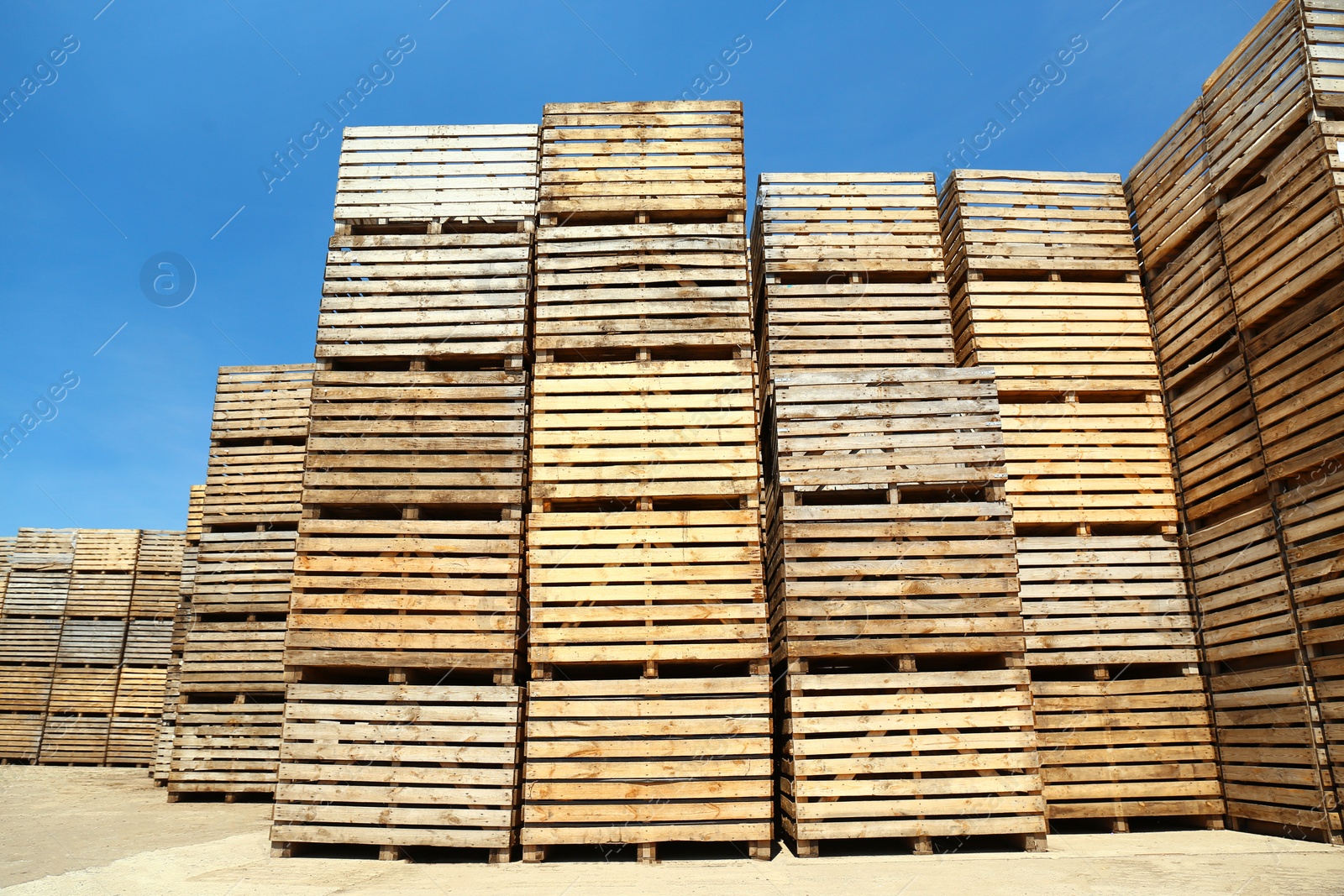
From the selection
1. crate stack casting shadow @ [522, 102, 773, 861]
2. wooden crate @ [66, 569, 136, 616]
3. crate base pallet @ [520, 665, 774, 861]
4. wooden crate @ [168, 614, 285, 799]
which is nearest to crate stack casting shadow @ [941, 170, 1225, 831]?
crate stack casting shadow @ [522, 102, 773, 861]

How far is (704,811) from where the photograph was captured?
21.4 ft

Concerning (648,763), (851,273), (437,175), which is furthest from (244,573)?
(851,273)

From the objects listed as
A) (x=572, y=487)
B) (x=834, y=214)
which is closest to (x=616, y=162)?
(x=834, y=214)

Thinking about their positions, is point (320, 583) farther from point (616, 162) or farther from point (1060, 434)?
point (1060, 434)

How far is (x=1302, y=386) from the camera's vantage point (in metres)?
7.04

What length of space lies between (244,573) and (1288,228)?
12.1 metres

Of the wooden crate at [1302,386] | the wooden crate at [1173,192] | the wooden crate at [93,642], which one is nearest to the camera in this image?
the wooden crate at [1302,386]

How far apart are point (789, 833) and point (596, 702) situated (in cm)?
198

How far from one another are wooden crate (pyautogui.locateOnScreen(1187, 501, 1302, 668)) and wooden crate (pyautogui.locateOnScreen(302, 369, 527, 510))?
6.52 metres

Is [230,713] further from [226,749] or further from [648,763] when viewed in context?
[648,763]

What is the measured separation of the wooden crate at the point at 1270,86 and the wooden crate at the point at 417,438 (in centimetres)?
718

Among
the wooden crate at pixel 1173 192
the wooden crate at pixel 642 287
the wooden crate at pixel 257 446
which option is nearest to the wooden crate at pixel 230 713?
the wooden crate at pixel 257 446

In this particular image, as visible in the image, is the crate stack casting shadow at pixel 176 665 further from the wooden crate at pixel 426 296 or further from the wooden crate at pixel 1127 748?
the wooden crate at pixel 1127 748

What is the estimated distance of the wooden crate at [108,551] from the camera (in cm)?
1758
